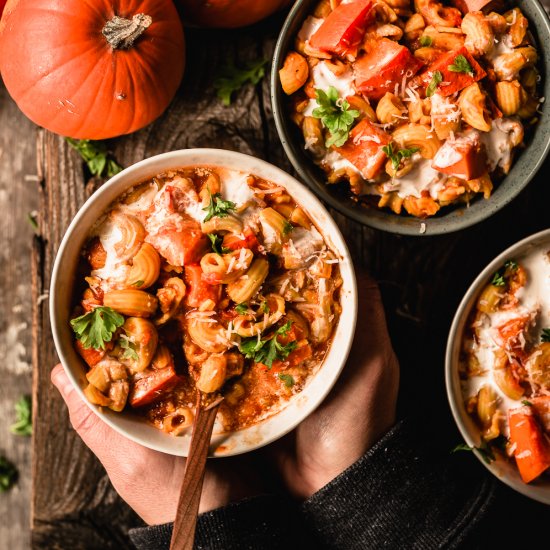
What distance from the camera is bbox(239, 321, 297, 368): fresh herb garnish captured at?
213 cm

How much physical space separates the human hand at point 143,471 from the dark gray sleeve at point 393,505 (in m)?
0.34

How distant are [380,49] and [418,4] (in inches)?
10.0

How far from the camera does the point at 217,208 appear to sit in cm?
209

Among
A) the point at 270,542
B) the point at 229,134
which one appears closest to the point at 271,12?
the point at 229,134

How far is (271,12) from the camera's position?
254cm

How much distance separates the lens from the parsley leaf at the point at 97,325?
207 centimetres

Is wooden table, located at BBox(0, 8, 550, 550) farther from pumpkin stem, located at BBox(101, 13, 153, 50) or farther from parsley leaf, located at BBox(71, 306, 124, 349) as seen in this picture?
parsley leaf, located at BBox(71, 306, 124, 349)

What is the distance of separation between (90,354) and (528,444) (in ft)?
4.97

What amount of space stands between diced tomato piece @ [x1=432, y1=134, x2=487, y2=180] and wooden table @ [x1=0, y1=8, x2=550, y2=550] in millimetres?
609

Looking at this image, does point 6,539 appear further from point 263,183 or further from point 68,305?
point 263,183

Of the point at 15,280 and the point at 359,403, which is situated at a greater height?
the point at 359,403

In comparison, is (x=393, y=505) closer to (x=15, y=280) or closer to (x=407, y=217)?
(x=407, y=217)

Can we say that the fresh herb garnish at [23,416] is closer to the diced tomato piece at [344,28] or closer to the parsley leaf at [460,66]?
the diced tomato piece at [344,28]

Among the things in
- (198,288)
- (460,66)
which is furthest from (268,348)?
(460,66)
